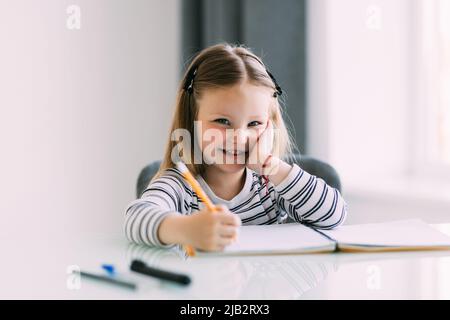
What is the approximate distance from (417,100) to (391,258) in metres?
1.39

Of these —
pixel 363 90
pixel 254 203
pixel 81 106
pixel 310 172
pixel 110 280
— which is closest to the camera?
pixel 110 280

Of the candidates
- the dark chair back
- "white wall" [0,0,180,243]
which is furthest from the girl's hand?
"white wall" [0,0,180,243]

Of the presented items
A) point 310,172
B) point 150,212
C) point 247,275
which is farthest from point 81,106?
point 247,275

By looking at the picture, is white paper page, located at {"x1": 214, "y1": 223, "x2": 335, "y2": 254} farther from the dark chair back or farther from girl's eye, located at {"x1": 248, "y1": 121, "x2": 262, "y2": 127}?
the dark chair back

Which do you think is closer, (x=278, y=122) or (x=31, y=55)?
(x=278, y=122)

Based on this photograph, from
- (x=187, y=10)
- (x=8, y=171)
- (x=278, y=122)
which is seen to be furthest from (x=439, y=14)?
(x=8, y=171)

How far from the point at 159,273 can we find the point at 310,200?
432mm

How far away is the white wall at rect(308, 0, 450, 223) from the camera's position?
2127 mm

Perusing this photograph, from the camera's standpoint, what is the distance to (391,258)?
33.8 inches

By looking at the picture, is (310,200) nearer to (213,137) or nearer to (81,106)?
(213,137)

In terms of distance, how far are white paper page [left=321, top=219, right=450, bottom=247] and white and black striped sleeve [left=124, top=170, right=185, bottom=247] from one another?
0.26 m

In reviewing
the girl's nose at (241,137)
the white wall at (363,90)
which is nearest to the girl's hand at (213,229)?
the girl's nose at (241,137)

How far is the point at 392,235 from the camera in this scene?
97cm

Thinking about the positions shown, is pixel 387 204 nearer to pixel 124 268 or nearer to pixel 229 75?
pixel 229 75
